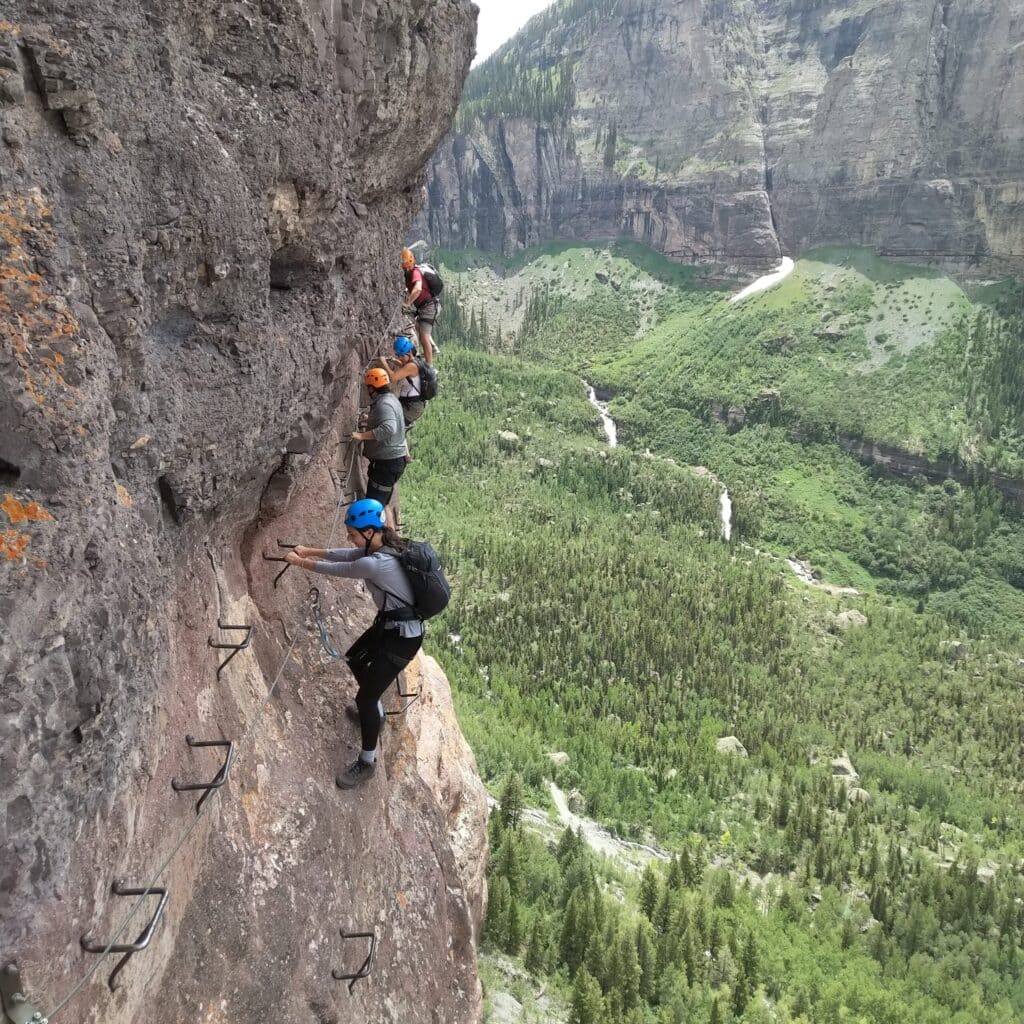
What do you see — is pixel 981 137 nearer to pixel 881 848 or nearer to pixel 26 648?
pixel 881 848

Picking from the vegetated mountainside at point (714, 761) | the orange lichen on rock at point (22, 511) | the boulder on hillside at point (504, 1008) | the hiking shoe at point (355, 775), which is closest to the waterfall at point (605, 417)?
the vegetated mountainside at point (714, 761)

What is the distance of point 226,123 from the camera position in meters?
6.53

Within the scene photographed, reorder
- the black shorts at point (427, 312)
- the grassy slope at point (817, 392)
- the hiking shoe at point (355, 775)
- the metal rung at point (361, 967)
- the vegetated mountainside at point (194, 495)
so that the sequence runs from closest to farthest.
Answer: the vegetated mountainside at point (194, 495) < the metal rung at point (361, 967) < the hiking shoe at point (355, 775) < the black shorts at point (427, 312) < the grassy slope at point (817, 392)

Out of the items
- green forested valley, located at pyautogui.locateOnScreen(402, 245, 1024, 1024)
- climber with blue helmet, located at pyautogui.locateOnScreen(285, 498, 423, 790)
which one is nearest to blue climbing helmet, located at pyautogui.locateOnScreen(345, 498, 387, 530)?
climber with blue helmet, located at pyautogui.locateOnScreen(285, 498, 423, 790)

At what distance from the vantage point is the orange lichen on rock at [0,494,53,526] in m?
4.11

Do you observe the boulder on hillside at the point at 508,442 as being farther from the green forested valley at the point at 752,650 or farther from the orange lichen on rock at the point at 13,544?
the orange lichen on rock at the point at 13,544

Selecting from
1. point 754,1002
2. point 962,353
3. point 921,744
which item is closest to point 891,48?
point 962,353

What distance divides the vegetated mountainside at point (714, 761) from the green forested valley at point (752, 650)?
19 centimetres

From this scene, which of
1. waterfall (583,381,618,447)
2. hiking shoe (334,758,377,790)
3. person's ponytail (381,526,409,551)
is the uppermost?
person's ponytail (381,526,409,551)

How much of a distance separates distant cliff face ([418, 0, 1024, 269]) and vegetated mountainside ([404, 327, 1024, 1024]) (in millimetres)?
56298

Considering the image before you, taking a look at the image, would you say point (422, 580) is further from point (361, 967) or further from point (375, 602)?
point (361, 967)

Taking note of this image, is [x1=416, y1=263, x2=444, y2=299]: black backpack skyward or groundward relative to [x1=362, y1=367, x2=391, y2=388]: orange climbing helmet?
skyward

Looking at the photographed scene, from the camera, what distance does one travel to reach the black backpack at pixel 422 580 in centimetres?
816

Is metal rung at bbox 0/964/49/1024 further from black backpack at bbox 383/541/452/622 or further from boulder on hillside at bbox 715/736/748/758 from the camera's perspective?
boulder on hillside at bbox 715/736/748/758
